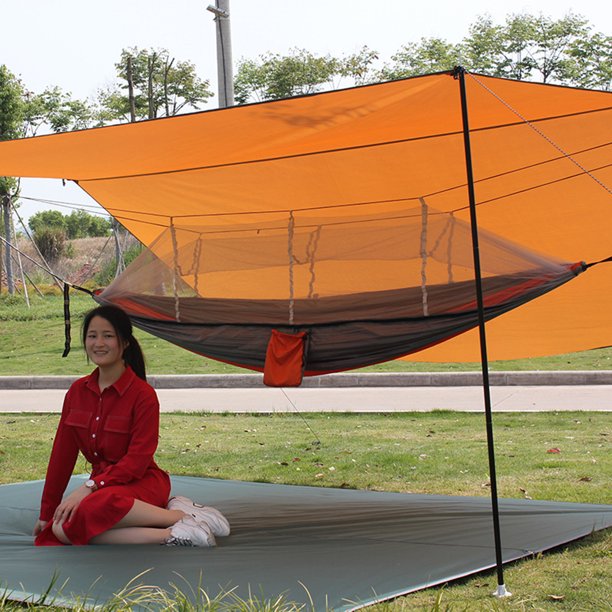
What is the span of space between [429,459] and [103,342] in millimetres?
2795

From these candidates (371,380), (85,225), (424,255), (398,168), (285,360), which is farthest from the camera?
(85,225)

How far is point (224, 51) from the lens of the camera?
29.5 ft

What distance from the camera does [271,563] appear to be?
3.12 m

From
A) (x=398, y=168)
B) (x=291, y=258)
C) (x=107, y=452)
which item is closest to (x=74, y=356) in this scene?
(x=291, y=258)

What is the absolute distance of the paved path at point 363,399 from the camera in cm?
813

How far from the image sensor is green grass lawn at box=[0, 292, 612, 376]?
420 inches

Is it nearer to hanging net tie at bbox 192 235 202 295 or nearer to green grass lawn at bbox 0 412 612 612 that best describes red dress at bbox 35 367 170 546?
green grass lawn at bbox 0 412 612 612

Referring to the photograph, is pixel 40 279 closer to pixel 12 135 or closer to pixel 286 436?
pixel 12 135

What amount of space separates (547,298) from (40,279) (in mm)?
14370

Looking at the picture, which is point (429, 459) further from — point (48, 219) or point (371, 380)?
point (48, 219)

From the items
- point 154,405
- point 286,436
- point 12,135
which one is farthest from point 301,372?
point 12,135

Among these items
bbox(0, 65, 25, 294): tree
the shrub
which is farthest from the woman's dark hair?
the shrub

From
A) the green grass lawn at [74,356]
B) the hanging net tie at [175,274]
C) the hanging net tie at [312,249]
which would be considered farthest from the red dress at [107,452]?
the green grass lawn at [74,356]

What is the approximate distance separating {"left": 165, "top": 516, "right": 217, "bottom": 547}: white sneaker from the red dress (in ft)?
0.50
